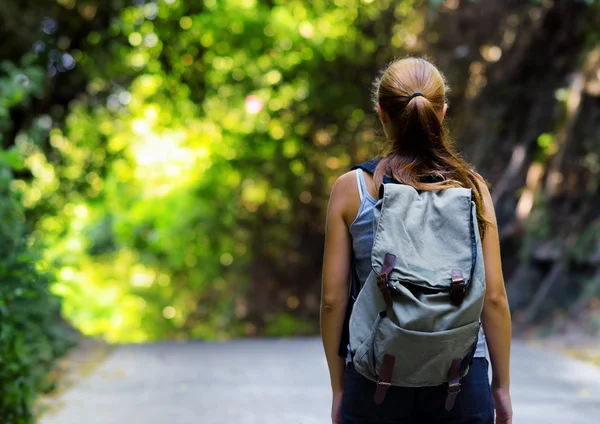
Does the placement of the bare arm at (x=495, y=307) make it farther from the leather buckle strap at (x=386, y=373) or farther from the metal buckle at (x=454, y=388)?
the leather buckle strap at (x=386, y=373)

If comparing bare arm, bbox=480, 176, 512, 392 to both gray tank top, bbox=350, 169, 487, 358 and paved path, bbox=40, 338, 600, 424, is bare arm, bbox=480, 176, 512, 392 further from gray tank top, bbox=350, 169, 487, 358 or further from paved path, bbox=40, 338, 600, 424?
paved path, bbox=40, 338, 600, 424

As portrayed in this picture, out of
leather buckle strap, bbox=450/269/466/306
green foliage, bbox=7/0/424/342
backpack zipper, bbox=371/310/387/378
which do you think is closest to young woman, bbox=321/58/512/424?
backpack zipper, bbox=371/310/387/378

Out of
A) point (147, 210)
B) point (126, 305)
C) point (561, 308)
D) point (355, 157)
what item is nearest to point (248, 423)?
point (561, 308)

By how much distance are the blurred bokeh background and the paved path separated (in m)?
3.11

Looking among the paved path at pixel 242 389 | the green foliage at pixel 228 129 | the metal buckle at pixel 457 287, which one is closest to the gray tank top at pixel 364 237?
the metal buckle at pixel 457 287

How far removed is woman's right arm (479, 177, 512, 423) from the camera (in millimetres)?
2883

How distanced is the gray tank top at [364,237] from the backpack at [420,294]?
0.08m

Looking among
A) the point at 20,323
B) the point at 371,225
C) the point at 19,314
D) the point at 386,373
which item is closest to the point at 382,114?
the point at 371,225

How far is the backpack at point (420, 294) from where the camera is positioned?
2.59 meters

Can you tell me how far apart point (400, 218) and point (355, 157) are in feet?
41.9

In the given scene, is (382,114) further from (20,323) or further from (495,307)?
(20,323)

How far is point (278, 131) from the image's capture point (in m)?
15.6

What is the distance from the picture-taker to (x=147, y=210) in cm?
1652

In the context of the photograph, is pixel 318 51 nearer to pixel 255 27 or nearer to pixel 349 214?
pixel 255 27
